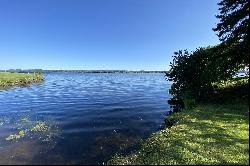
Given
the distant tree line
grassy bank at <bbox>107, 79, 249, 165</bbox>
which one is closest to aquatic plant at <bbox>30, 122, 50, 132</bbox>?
grassy bank at <bbox>107, 79, 249, 165</bbox>

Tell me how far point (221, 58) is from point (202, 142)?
59.9 feet

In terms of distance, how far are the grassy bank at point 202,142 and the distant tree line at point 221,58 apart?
21.6 feet

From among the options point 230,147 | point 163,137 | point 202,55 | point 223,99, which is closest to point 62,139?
point 163,137

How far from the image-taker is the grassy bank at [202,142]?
17.7 metres

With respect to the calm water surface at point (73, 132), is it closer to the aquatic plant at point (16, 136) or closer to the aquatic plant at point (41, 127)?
the aquatic plant at point (41, 127)

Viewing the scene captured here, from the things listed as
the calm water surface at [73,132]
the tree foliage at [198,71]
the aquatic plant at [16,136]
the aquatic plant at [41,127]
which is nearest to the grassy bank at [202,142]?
the calm water surface at [73,132]

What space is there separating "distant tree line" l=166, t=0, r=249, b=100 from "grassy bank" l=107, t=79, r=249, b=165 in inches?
259

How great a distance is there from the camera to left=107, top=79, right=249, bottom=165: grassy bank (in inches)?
696

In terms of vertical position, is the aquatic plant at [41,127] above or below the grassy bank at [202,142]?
below

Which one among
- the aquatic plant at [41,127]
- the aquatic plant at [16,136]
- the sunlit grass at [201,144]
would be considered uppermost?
the sunlit grass at [201,144]

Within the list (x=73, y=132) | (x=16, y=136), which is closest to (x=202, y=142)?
(x=73, y=132)

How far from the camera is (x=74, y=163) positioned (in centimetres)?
2073

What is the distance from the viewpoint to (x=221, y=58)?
118ft

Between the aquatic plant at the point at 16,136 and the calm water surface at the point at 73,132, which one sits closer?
the calm water surface at the point at 73,132
